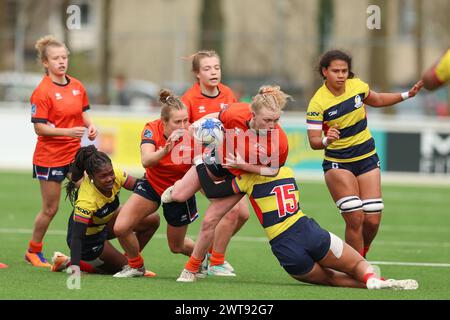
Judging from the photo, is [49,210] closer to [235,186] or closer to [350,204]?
[235,186]

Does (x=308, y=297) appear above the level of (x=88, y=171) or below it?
below

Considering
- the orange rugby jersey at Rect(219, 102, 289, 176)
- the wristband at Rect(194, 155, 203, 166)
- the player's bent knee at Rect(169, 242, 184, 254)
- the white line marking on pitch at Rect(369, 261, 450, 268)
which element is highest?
the orange rugby jersey at Rect(219, 102, 289, 176)

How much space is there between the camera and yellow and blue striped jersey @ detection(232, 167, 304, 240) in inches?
321

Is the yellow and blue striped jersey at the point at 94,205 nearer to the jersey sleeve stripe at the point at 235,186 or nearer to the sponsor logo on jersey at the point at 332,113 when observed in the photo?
the jersey sleeve stripe at the point at 235,186

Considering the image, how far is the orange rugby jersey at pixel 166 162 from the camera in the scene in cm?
881

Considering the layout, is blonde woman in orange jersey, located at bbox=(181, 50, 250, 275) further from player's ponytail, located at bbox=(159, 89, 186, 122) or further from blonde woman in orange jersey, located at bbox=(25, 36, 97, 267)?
blonde woman in orange jersey, located at bbox=(25, 36, 97, 267)

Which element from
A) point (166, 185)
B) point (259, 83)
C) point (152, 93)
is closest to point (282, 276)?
point (166, 185)

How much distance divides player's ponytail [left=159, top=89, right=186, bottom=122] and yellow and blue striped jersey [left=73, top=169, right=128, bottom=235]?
0.70 metres

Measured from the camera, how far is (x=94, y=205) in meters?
8.60

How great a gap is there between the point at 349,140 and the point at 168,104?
178cm

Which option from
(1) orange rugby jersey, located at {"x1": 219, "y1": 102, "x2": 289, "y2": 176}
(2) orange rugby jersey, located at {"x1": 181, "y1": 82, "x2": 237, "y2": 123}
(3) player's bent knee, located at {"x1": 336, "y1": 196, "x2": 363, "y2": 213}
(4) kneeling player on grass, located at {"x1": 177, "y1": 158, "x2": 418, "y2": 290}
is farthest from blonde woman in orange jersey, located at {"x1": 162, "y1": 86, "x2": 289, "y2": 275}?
(3) player's bent knee, located at {"x1": 336, "y1": 196, "x2": 363, "y2": 213}

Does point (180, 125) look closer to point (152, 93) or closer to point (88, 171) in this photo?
point (88, 171)

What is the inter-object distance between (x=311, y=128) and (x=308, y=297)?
204 centimetres
